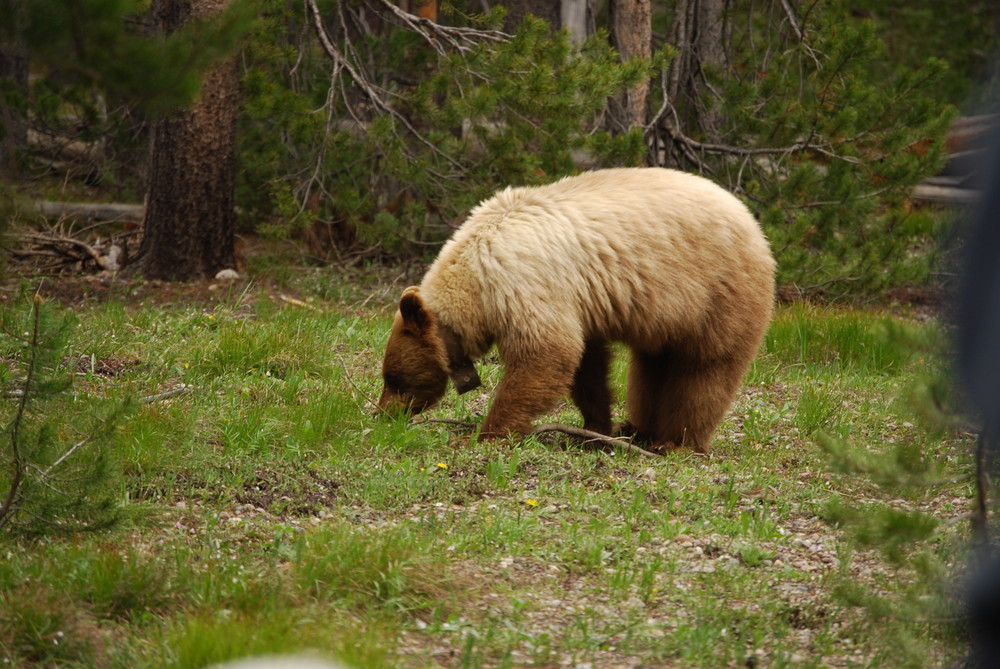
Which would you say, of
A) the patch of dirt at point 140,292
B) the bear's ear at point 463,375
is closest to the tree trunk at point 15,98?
the patch of dirt at point 140,292

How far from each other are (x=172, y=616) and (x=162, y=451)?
1.58 m

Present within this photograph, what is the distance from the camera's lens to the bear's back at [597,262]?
5469mm

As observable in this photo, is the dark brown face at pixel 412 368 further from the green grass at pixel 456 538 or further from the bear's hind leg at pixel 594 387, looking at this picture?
the bear's hind leg at pixel 594 387

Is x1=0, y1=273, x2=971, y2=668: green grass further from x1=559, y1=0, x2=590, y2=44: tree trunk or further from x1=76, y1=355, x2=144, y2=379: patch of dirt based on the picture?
x1=559, y1=0, x2=590, y2=44: tree trunk

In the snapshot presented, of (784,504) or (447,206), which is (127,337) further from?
(784,504)

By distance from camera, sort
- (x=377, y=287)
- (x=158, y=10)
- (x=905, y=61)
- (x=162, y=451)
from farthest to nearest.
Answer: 1. (x=905, y=61)
2. (x=377, y=287)
3. (x=158, y=10)
4. (x=162, y=451)

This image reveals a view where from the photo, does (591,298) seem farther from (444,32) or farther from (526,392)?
(444,32)

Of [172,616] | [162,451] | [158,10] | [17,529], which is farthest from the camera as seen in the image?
[158,10]

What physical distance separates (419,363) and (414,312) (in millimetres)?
295

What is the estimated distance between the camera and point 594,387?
20.1 ft

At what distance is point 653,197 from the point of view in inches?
226

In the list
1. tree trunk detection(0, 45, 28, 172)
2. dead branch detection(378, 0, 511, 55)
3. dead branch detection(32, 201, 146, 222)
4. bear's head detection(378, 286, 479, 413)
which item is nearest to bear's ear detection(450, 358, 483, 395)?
bear's head detection(378, 286, 479, 413)

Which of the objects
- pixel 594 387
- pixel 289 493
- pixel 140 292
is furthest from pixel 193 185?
pixel 289 493

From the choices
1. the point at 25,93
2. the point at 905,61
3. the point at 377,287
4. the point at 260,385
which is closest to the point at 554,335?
the point at 260,385
